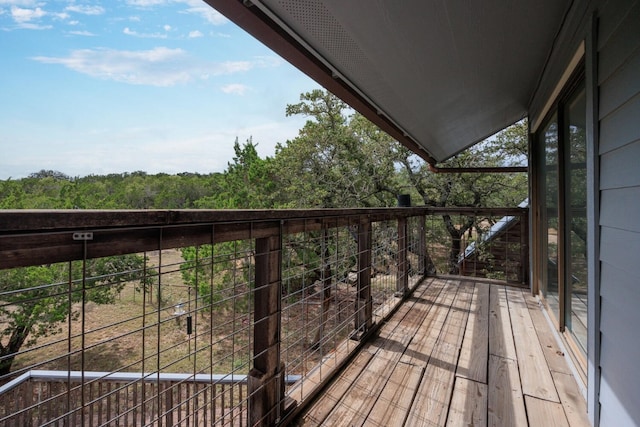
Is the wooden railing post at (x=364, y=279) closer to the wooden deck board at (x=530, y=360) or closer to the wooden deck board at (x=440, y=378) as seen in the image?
the wooden deck board at (x=440, y=378)

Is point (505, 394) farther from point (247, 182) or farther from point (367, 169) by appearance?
point (247, 182)

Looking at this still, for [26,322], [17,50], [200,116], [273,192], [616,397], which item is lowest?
[26,322]

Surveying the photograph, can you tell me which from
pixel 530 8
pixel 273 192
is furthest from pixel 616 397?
pixel 273 192

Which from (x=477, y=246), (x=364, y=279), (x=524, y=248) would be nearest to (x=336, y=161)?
(x=477, y=246)

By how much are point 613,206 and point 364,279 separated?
137cm

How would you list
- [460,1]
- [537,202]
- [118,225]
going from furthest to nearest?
[537,202] → [460,1] → [118,225]

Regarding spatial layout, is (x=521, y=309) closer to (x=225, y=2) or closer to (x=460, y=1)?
(x=460, y=1)

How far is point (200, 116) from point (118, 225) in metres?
23.5

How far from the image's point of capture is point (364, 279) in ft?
7.03

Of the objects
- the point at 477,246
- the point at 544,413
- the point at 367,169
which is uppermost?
the point at 367,169

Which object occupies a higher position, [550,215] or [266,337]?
[550,215]

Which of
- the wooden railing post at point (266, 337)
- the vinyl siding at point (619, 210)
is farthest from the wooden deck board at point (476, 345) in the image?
the wooden railing post at point (266, 337)

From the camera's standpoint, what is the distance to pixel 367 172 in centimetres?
849

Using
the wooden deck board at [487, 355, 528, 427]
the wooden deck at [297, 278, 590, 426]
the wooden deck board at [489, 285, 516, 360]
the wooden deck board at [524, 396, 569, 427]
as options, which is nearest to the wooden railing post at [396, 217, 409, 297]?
the wooden deck at [297, 278, 590, 426]
